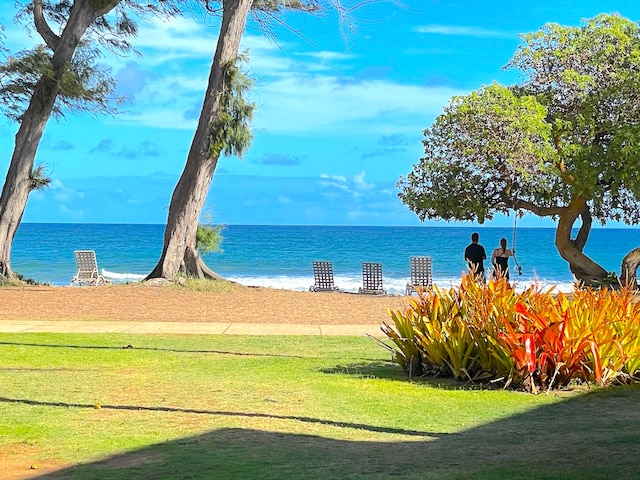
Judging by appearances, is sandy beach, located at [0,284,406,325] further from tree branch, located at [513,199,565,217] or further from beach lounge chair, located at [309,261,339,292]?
tree branch, located at [513,199,565,217]

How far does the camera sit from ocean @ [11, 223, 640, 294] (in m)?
50.8

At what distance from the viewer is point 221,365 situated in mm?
10625

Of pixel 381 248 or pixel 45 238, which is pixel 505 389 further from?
pixel 45 238

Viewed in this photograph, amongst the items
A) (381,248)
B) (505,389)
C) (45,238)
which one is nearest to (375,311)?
(505,389)

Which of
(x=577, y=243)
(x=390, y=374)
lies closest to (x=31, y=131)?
(x=577, y=243)

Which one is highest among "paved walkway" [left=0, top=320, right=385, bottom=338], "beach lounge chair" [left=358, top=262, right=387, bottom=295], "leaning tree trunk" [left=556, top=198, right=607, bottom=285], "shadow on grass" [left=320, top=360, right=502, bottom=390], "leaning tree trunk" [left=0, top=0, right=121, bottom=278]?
"leaning tree trunk" [left=0, top=0, right=121, bottom=278]

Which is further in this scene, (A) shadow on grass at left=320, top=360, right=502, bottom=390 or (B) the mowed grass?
(A) shadow on grass at left=320, top=360, right=502, bottom=390

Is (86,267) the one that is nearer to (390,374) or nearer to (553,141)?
(553,141)

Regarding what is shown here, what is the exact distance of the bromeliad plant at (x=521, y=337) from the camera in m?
9.14

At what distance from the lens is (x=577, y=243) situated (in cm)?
2625

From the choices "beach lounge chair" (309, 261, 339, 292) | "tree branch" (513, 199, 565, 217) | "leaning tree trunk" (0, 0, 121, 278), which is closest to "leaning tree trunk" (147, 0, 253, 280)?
"leaning tree trunk" (0, 0, 121, 278)

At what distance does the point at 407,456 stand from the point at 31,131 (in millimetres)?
20476

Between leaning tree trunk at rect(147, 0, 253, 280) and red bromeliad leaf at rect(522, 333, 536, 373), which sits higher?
leaning tree trunk at rect(147, 0, 253, 280)

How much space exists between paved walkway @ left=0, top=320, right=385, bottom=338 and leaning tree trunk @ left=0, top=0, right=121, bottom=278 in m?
9.93
